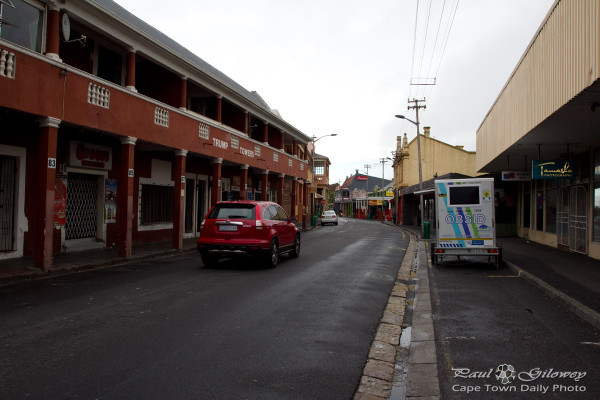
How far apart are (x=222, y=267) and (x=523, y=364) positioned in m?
8.13

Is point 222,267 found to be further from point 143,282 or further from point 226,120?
point 226,120

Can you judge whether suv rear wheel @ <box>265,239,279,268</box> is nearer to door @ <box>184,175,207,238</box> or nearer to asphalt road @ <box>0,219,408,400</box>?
asphalt road @ <box>0,219,408,400</box>

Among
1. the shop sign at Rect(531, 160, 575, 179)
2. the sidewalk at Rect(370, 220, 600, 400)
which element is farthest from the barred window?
the shop sign at Rect(531, 160, 575, 179)

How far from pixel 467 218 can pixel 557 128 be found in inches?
125

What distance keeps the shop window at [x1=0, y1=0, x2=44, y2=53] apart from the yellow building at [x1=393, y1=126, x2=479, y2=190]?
37.2m

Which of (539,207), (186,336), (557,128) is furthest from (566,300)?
(539,207)

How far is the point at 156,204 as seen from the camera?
59.1 feet

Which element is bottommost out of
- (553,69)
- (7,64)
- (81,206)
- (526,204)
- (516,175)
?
(81,206)

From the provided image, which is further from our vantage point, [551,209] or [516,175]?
[551,209]

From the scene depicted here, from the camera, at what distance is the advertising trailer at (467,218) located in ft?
39.9

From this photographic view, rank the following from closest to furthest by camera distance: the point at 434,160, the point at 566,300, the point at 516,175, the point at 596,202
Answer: the point at 566,300
the point at 596,202
the point at 516,175
the point at 434,160

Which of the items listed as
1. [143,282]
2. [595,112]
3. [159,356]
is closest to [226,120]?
[143,282]

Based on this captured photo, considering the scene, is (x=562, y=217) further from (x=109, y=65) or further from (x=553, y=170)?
(x=109, y=65)

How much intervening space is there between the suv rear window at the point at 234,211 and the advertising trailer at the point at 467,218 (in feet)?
16.9
